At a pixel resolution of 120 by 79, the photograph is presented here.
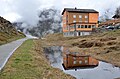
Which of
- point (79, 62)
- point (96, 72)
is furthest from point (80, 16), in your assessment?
point (96, 72)

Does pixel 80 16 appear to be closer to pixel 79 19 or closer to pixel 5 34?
pixel 79 19

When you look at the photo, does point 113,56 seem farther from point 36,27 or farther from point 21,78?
point 36,27

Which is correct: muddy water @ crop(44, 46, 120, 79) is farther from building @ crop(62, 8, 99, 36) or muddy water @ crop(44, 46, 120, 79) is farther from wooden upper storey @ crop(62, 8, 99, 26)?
wooden upper storey @ crop(62, 8, 99, 26)

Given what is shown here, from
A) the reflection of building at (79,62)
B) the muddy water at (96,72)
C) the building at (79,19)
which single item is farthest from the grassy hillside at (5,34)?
the muddy water at (96,72)

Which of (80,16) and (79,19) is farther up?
(80,16)

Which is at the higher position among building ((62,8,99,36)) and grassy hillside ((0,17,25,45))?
building ((62,8,99,36))

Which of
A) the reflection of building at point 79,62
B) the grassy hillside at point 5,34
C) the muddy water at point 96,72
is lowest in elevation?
the muddy water at point 96,72

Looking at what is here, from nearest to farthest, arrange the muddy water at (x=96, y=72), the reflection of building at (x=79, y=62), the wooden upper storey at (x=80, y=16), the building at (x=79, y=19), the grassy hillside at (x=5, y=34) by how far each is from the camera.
Answer: the muddy water at (x=96, y=72), the reflection of building at (x=79, y=62), the grassy hillside at (x=5, y=34), the building at (x=79, y=19), the wooden upper storey at (x=80, y=16)

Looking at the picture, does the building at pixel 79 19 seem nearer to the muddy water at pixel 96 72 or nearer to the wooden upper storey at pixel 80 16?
the wooden upper storey at pixel 80 16

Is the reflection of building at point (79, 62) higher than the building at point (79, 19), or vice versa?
the building at point (79, 19)

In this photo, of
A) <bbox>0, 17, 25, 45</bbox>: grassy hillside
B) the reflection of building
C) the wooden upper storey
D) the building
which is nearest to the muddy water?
the reflection of building

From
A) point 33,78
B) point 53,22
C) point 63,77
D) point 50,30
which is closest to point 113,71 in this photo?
point 63,77

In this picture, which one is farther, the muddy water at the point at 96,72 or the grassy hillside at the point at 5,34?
the grassy hillside at the point at 5,34

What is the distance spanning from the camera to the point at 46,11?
183 m
